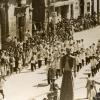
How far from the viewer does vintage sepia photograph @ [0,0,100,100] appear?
2295 centimetres

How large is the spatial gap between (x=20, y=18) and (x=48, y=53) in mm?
10534

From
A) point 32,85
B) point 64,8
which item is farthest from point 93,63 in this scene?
point 64,8

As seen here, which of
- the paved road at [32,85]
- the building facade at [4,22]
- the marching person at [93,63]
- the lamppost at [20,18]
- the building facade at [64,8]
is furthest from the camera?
the building facade at [64,8]

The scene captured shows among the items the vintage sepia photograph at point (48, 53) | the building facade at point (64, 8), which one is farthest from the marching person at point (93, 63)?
the building facade at point (64, 8)

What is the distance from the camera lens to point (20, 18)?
41062mm

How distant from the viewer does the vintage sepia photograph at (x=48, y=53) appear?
23.0 m

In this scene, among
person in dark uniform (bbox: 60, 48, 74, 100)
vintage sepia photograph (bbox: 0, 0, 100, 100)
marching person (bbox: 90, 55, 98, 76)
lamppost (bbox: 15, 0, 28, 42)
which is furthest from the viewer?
lamppost (bbox: 15, 0, 28, 42)

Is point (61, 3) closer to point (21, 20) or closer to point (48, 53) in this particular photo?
point (21, 20)

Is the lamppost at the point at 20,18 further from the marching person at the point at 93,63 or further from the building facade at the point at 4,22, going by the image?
the marching person at the point at 93,63

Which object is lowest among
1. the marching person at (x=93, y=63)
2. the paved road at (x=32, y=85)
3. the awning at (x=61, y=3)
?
the paved road at (x=32, y=85)

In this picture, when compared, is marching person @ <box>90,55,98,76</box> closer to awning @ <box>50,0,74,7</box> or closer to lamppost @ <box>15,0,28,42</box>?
lamppost @ <box>15,0,28,42</box>

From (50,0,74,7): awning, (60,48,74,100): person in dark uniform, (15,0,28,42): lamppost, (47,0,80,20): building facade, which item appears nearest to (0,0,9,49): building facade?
(15,0,28,42): lamppost

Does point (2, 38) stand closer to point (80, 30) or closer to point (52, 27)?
point (52, 27)

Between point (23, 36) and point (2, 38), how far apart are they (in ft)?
11.6
